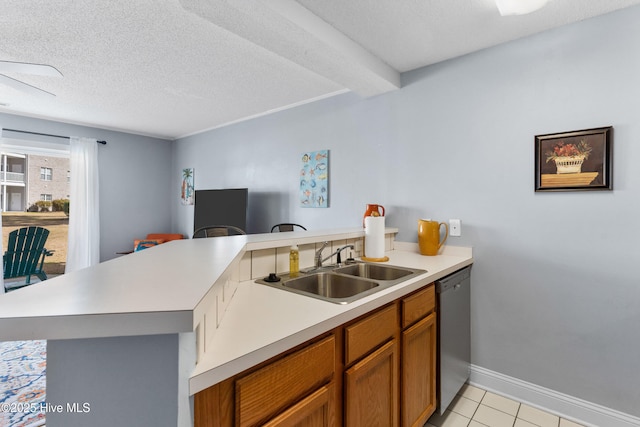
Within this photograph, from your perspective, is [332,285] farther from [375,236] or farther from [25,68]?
[25,68]

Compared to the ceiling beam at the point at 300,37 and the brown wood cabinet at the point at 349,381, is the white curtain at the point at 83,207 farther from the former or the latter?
the brown wood cabinet at the point at 349,381

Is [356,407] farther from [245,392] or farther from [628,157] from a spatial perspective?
[628,157]

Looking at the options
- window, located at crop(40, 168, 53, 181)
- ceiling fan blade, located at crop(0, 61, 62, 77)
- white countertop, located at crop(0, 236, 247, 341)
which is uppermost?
ceiling fan blade, located at crop(0, 61, 62, 77)

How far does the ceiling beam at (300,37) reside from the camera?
1.59m

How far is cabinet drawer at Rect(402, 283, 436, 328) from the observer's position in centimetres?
146

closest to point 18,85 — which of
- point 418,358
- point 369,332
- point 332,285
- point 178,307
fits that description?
point 332,285

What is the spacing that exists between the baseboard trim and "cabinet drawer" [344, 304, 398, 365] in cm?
128

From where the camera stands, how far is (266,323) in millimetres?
972

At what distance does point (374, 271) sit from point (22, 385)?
8.40 feet

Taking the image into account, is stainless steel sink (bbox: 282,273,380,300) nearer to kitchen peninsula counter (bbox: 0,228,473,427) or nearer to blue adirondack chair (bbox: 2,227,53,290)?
kitchen peninsula counter (bbox: 0,228,473,427)

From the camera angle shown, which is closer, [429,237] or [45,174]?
[429,237]

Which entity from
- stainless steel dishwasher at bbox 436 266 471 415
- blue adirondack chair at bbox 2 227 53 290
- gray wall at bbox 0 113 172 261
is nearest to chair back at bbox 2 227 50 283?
blue adirondack chair at bbox 2 227 53 290

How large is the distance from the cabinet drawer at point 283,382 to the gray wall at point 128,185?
4.84 metres

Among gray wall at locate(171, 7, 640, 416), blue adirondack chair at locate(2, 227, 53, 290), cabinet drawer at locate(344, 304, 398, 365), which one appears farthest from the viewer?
blue adirondack chair at locate(2, 227, 53, 290)
